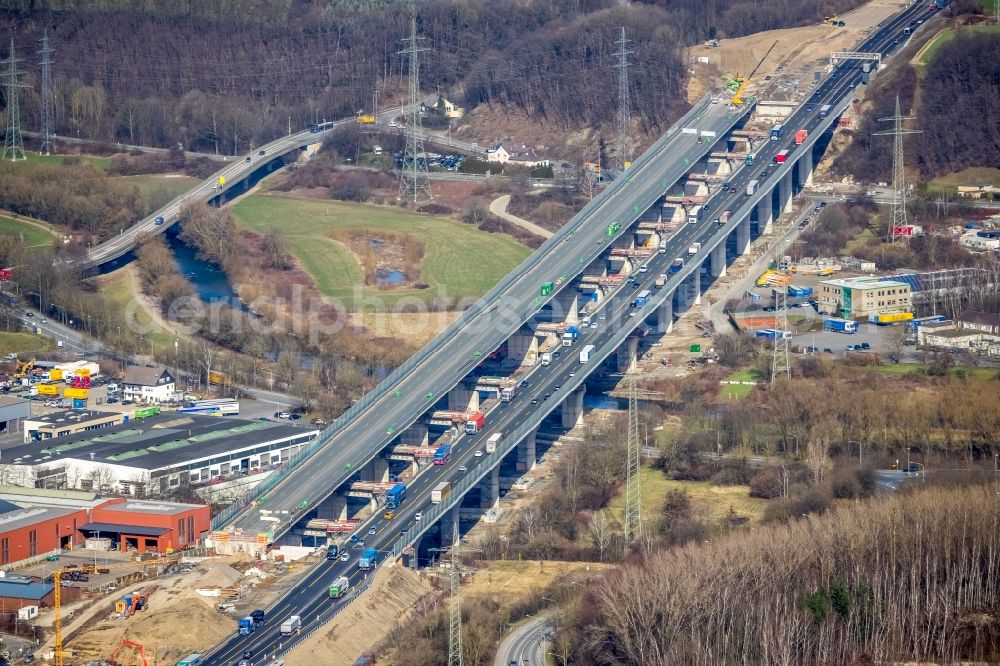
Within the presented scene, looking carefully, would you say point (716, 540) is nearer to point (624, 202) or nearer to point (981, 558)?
point (981, 558)

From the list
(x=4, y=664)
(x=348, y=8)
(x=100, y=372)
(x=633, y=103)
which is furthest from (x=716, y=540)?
(x=348, y=8)

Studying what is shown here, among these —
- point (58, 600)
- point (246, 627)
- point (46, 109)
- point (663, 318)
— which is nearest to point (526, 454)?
point (663, 318)

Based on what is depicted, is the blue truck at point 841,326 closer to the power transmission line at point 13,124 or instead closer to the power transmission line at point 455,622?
the power transmission line at point 455,622

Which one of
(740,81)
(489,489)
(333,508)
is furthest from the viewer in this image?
(740,81)

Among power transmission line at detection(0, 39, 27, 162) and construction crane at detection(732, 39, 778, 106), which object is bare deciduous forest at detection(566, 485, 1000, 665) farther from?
power transmission line at detection(0, 39, 27, 162)

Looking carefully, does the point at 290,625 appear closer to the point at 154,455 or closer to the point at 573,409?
the point at 154,455

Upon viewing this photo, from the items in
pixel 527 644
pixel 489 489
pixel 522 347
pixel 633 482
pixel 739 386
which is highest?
pixel 522 347

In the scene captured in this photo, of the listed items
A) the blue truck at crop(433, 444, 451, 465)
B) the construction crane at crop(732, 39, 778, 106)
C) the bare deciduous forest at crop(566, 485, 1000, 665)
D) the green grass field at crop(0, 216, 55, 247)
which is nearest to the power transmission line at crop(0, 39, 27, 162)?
the green grass field at crop(0, 216, 55, 247)
